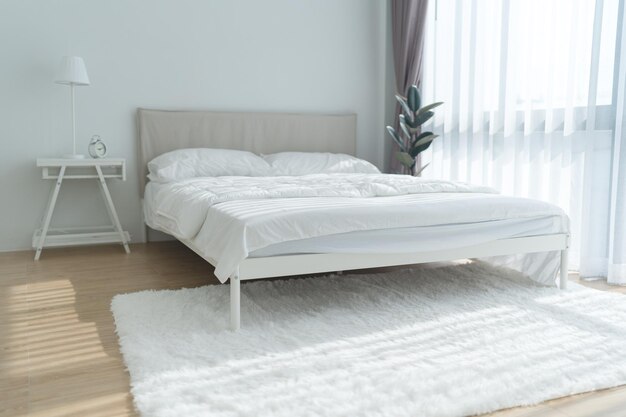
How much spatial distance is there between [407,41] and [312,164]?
4.30ft

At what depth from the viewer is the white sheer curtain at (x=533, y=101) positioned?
10.2 feet

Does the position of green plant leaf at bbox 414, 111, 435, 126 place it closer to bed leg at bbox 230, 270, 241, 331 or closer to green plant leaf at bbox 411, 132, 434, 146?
green plant leaf at bbox 411, 132, 434, 146

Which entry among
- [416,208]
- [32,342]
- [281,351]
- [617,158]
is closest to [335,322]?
[281,351]

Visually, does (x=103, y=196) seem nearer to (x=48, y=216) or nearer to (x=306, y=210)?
(x=48, y=216)

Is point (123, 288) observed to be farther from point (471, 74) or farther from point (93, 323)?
point (471, 74)

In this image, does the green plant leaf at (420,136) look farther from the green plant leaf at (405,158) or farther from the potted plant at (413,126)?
the green plant leaf at (405,158)

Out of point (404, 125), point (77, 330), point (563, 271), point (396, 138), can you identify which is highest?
point (404, 125)

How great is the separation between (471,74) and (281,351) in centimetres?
279

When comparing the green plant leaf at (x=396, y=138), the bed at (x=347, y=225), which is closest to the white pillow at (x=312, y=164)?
the green plant leaf at (x=396, y=138)

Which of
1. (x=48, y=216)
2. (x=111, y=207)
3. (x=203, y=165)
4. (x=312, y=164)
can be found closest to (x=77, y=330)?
(x=48, y=216)

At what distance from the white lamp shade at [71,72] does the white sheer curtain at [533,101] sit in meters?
2.53

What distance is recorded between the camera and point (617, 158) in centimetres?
299

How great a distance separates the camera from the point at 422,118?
4.32m

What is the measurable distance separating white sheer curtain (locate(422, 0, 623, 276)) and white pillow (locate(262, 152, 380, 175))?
67cm
